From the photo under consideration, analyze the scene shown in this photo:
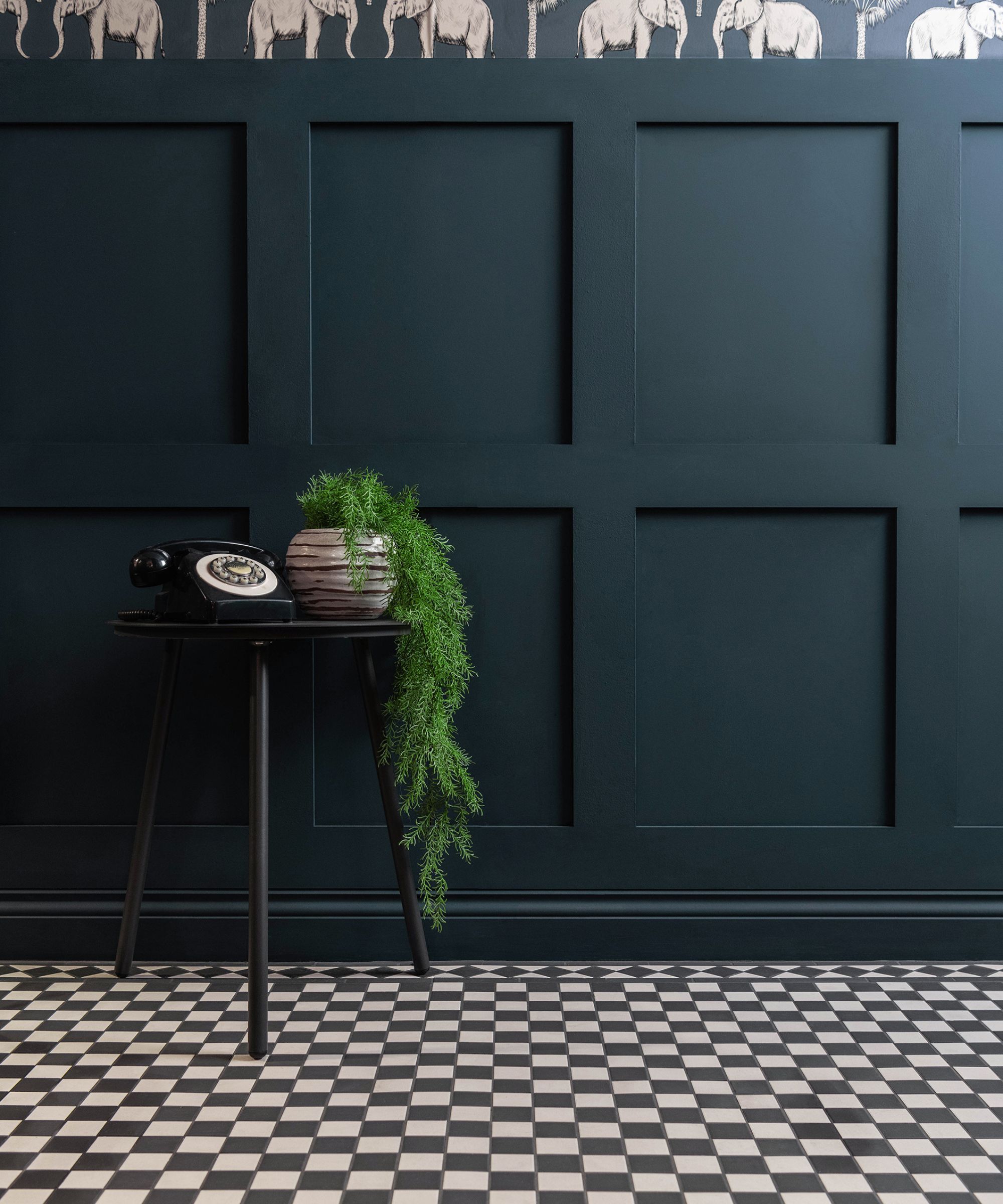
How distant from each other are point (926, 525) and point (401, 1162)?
152cm

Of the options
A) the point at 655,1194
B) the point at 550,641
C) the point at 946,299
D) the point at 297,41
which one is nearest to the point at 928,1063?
the point at 655,1194

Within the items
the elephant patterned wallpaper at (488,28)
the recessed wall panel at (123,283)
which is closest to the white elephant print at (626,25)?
the elephant patterned wallpaper at (488,28)

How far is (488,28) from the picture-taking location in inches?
78.6

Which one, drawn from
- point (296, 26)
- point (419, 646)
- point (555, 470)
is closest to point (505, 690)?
point (419, 646)

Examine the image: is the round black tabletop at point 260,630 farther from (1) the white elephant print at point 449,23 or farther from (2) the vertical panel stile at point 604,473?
(1) the white elephant print at point 449,23

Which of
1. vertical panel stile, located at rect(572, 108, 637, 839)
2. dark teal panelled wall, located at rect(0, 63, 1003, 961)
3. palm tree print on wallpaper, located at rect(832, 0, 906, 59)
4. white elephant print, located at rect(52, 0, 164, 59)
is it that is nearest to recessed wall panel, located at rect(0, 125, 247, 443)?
dark teal panelled wall, located at rect(0, 63, 1003, 961)

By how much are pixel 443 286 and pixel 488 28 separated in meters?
0.53

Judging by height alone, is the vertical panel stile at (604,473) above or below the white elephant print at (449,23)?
below

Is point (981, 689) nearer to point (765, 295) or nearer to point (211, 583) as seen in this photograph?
point (765, 295)

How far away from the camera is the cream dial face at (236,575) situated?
1.64 meters

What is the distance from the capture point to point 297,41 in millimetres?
1995

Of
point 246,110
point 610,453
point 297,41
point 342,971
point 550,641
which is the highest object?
point 297,41

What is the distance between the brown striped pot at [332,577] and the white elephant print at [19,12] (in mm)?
1208

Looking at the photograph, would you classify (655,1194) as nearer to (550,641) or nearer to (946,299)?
(550,641)
